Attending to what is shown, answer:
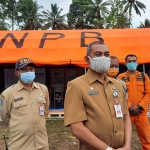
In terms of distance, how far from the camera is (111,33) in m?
10.0

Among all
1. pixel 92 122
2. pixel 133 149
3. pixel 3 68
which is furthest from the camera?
pixel 3 68

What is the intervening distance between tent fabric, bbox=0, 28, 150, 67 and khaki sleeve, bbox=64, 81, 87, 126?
6.15 m

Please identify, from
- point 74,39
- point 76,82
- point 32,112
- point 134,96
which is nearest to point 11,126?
point 32,112

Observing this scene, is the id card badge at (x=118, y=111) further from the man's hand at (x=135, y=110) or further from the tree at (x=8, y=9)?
the tree at (x=8, y=9)

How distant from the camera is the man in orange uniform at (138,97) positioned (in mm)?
4195

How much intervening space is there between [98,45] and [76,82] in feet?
1.33

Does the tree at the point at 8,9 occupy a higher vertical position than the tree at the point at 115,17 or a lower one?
higher

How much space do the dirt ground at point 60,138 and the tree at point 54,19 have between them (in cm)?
3038

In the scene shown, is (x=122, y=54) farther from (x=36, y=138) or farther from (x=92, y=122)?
(x=92, y=122)

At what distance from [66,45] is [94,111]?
7323 mm

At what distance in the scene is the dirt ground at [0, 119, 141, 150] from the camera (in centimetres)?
528

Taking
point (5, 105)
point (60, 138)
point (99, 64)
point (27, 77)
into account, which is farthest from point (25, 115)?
point (60, 138)

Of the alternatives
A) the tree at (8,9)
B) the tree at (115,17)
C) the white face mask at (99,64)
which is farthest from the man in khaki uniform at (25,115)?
the tree at (8,9)

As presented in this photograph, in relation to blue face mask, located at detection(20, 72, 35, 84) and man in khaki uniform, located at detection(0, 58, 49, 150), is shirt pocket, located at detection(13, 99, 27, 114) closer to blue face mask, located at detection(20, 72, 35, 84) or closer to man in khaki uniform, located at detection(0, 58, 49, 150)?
man in khaki uniform, located at detection(0, 58, 49, 150)
